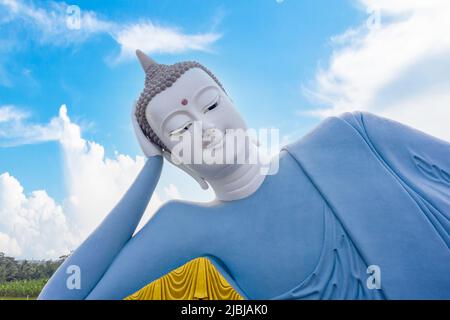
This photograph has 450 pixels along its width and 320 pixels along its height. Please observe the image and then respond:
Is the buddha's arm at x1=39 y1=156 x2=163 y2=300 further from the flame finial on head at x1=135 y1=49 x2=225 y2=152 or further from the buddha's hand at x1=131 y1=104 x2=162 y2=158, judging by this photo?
the flame finial on head at x1=135 y1=49 x2=225 y2=152

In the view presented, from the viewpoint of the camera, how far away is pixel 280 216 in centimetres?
350

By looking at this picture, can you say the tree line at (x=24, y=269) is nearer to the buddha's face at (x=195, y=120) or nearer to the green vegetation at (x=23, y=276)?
the green vegetation at (x=23, y=276)

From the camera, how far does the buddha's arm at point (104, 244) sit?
325 cm

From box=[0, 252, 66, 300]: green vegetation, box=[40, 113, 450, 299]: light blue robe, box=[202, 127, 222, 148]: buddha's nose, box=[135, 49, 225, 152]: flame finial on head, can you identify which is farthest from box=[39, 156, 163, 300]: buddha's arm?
box=[0, 252, 66, 300]: green vegetation

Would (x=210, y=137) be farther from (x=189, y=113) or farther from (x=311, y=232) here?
(x=311, y=232)

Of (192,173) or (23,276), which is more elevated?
(23,276)

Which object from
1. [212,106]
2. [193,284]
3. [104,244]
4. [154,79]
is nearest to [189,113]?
[212,106]

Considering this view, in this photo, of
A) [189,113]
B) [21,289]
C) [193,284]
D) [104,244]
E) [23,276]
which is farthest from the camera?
[23,276]

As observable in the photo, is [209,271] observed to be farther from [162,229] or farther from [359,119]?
[359,119]

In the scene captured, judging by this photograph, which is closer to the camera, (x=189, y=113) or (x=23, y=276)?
(x=189, y=113)

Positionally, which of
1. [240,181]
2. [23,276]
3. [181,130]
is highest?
[23,276]

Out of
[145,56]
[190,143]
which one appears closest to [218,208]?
[190,143]

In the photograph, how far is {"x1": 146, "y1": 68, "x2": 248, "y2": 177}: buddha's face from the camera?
3457 millimetres

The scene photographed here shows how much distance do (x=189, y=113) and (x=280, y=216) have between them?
3.78 ft
